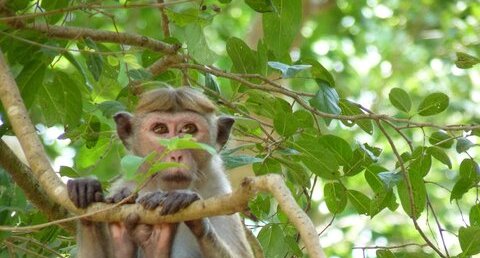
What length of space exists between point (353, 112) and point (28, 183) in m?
1.88

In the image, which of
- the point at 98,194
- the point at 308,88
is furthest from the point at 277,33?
the point at 308,88

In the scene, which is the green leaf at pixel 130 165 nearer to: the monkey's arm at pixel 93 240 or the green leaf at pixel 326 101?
the monkey's arm at pixel 93 240

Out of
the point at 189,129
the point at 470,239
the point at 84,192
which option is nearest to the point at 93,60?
the point at 189,129

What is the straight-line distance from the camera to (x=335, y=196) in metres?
5.73

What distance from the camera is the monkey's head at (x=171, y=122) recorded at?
5723mm

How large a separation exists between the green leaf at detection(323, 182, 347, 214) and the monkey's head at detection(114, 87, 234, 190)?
0.74 m

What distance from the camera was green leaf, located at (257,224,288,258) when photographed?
216 inches

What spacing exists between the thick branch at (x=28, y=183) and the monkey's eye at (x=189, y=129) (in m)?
0.82

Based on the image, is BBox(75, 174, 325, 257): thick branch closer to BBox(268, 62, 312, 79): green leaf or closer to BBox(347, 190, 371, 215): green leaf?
BBox(268, 62, 312, 79): green leaf

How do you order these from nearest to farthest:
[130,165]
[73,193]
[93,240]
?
[130,165] < [73,193] < [93,240]

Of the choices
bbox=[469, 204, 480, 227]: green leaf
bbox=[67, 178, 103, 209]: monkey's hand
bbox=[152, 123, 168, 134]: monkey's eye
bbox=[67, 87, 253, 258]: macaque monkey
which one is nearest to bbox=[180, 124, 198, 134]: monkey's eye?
bbox=[67, 87, 253, 258]: macaque monkey

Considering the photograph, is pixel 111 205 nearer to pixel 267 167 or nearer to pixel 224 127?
pixel 267 167

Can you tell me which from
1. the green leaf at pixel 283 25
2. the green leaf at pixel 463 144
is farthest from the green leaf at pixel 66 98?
the green leaf at pixel 463 144

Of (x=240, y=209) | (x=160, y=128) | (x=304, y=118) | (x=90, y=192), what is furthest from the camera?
(x=160, y=128)
